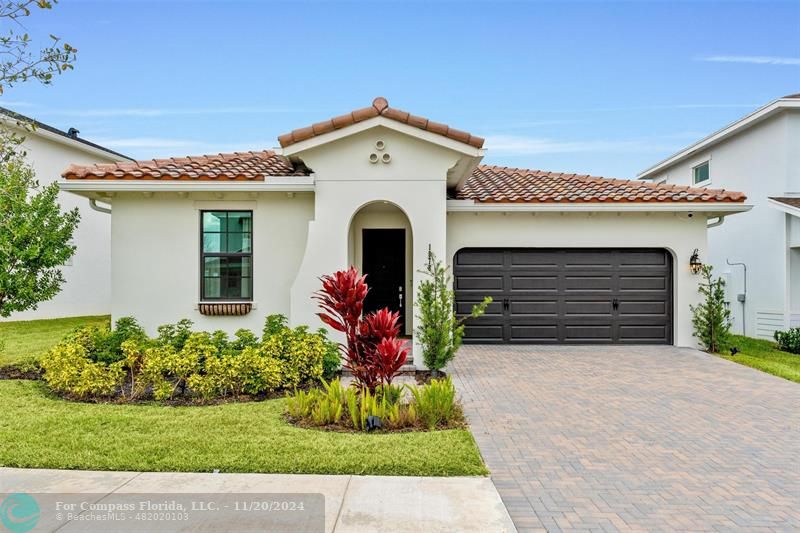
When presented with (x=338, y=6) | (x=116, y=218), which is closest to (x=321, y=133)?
(x=116, y=218)

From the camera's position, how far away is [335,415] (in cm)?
648

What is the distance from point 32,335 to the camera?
50.2 ft

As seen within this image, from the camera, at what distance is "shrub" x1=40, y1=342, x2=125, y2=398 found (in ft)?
25.9

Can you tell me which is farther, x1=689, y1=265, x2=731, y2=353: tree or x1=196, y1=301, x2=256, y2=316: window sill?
x1=689, y1=265, x2=731, y2=353: tree

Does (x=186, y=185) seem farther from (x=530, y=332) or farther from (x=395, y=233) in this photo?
(x=530, y=332)

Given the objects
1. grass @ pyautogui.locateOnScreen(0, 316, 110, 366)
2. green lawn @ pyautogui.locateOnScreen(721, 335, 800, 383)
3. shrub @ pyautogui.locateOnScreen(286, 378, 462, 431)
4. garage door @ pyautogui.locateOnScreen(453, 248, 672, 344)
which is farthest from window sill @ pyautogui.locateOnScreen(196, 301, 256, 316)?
green lawn @ pyautogui.locateOnScreen(721, 335, 800, 383)

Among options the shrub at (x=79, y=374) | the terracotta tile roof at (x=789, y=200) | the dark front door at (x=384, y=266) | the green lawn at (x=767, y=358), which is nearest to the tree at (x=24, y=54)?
the shrub at (x=79, y=374)

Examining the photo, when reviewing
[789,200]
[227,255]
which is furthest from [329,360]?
[789,200]

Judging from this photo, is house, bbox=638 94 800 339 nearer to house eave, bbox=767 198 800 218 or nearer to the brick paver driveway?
house eave, bbox=767 198 800 218

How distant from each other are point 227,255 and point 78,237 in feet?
44.3

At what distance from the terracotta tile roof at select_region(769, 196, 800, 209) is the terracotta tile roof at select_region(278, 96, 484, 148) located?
10505 millimetres

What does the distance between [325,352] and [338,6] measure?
36.4 ft

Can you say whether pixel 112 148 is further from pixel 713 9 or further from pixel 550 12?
pixel 713 9

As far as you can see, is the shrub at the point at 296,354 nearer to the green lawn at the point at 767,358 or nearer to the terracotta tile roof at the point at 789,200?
the green lawn at the point at 767,358
